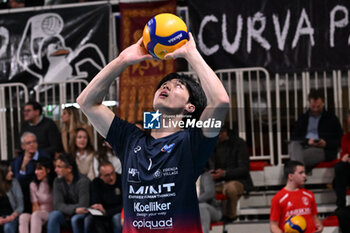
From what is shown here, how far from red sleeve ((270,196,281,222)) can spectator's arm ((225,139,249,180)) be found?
501 mm

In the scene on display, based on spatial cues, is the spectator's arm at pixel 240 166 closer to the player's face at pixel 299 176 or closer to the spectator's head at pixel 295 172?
the spectator's head at pixel 295 172

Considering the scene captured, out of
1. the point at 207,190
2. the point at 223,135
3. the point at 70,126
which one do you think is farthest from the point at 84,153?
the point at 207,190

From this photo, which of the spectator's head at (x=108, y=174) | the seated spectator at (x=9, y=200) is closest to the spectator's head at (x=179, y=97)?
the spectator's head at (x=108, y=174)

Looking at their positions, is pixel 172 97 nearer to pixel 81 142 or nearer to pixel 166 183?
pixel 166 183

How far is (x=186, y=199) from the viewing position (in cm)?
395

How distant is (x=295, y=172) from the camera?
8258 mm

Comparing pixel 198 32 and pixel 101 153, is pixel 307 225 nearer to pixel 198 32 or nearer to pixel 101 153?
pixel 101 153

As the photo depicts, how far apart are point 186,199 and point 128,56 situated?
0.96 metres

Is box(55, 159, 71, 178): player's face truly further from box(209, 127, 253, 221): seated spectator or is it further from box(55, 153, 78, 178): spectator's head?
box(209, 127, 253, 221): seated spectator

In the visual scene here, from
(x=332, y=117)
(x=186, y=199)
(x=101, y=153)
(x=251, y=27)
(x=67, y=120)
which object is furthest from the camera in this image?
(x=251, y=27)

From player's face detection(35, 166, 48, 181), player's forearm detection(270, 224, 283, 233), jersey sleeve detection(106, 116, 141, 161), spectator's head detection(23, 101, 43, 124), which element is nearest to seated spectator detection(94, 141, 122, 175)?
player's face detection(35, 166, 48, 181)

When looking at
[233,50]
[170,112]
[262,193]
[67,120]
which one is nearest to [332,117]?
[262,193]

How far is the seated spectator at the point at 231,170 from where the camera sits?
316 inches

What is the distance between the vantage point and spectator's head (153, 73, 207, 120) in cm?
405
